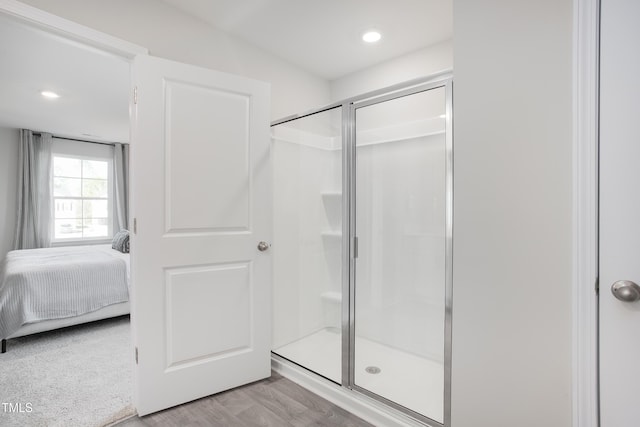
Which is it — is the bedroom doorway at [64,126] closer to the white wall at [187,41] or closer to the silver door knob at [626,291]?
the white wall at [187,41]

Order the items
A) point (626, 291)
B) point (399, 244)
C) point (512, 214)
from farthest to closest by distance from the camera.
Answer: point (399, 244)
point (512, 214)
point (626, 291)

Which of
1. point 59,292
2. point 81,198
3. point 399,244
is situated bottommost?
point 59,292

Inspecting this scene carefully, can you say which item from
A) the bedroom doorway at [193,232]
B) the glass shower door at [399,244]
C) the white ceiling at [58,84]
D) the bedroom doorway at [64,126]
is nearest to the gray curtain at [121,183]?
the white ceiling at [58,84]

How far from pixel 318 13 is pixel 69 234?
234 inches

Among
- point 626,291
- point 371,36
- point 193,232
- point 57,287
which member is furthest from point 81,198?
point 626,291

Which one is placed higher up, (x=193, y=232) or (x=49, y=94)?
(x=49, y=94)

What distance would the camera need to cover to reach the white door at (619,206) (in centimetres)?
93

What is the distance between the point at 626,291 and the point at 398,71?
2304mm

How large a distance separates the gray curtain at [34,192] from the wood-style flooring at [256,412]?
4.97 meters

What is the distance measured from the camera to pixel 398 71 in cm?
271

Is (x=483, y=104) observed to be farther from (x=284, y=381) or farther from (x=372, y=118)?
(x=284, y=381)

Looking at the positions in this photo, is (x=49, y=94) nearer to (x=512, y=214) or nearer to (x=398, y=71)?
(x=398, y=71)

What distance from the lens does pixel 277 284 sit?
100 inches

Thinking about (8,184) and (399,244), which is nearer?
(399,244)
